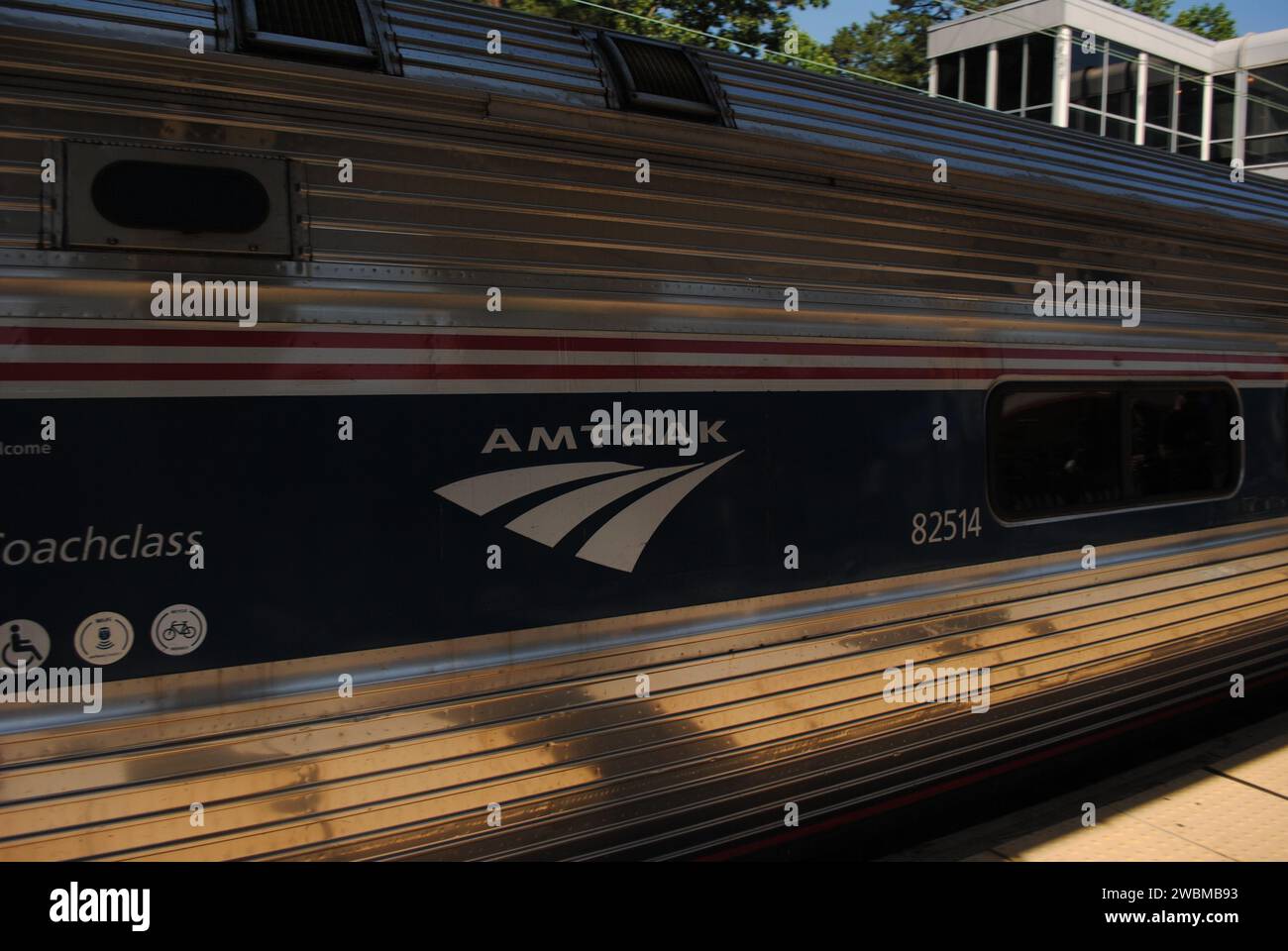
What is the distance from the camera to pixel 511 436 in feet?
9.20

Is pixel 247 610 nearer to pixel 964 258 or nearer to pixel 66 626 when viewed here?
pixel 66 626

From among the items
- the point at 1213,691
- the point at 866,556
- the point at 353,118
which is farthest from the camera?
the point at 1213,691

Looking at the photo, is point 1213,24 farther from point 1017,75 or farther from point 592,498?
point 592,498

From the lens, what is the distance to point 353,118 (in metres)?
2.59

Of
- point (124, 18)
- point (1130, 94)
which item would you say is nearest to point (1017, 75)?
point (1130, 94)

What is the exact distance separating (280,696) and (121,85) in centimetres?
144

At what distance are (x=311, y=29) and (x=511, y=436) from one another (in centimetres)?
113

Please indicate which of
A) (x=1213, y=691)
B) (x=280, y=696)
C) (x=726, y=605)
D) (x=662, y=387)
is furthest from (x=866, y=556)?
(x=1213, y=691)

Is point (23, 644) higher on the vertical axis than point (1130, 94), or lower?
lower

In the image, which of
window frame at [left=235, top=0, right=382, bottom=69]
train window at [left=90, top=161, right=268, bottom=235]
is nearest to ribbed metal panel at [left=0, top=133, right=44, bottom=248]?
train window at [left=90, top=161, right=268, bottom=235]

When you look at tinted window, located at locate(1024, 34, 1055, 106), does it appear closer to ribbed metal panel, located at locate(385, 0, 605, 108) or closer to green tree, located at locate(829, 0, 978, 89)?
green tree, located at locate(829, 0, 978, 89)

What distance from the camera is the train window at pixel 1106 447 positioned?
13.5 ft

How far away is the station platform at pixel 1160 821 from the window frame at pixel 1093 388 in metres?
1.23

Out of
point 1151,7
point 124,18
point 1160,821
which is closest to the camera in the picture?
point 124,18
